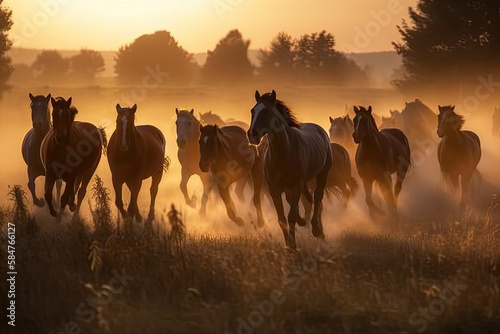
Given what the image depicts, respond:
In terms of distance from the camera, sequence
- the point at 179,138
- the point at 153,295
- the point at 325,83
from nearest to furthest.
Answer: the point at 153,295, the point at 179,138, the point at 325,83

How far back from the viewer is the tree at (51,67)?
314ft

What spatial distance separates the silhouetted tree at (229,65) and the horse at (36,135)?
209 ft

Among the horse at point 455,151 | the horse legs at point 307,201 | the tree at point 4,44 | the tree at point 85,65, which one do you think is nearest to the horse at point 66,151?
the horse legs at point 307,201

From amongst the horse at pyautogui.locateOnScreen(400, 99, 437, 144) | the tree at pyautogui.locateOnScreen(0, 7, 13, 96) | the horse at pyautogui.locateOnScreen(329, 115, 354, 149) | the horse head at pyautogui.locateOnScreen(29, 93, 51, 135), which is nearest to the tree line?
the tree at pyautogui.locateOnScreen(0, 7, 13, 96)

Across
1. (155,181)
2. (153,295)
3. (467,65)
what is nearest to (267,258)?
(153,295)

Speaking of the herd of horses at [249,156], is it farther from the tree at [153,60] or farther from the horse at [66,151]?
the tree at [153,60]

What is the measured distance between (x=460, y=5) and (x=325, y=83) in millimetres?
43155

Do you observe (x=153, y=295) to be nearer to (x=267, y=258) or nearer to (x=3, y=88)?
(x=267, y=258)

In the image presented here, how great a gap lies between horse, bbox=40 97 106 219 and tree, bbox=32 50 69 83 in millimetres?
83960

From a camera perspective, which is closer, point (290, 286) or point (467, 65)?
point (290, 286)

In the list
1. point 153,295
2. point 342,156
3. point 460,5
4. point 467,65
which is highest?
point 460,5

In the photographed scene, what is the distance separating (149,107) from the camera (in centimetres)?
5750

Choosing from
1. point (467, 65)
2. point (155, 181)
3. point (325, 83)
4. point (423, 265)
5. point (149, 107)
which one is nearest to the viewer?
point (423, 265)

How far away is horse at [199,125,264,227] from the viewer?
1365 cm
